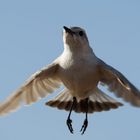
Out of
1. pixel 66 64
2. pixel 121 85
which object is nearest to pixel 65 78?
pixel 66 64

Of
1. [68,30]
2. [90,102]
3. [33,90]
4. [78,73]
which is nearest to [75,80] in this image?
[78,73]

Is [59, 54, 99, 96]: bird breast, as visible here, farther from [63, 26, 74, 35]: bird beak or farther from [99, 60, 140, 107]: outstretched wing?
[63, 26, 74, 35]: bird beak

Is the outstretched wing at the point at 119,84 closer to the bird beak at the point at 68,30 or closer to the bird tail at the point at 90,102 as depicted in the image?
the bird beak at the point at 68,30

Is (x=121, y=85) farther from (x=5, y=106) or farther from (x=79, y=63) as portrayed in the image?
(x=5, y=106)

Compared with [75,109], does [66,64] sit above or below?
above

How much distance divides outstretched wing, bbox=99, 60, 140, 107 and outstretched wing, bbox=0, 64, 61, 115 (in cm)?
116

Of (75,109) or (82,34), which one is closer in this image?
(82,34)

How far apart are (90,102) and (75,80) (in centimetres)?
231

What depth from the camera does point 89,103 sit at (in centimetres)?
1695

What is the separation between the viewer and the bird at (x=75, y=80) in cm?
1480

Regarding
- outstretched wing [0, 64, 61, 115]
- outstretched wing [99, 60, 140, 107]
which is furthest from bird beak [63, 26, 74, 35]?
outstretched wing [0, 64, 61, 115]

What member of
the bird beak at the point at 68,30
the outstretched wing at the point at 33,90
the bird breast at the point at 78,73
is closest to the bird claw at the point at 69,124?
the bird breast at the point at 78,73

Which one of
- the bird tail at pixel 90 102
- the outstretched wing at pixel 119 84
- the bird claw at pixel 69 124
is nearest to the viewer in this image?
the outstretched wing at pixel 119 84

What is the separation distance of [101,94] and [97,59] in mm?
2166
